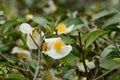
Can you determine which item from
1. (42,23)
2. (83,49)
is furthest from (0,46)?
(83,49)

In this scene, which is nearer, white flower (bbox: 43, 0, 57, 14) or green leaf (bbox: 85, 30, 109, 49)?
green leaf (bbox: 85, 30, 109, 49)

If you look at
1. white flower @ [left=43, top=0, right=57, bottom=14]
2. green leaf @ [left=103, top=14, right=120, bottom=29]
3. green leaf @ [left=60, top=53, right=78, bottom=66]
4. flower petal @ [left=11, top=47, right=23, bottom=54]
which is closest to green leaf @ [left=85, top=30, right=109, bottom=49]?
green leaf @ [left=60, top=53, right=78, bottom=66]

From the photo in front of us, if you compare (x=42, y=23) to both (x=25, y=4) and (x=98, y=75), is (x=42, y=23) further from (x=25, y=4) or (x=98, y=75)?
(x=25, y=4)

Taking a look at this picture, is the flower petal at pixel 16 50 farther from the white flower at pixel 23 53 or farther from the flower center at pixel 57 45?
the flower center at pixel 57 45

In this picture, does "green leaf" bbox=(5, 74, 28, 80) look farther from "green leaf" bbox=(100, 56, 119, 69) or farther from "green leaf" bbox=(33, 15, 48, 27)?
"green leaf" bbox=(33, 15, 48, 27)

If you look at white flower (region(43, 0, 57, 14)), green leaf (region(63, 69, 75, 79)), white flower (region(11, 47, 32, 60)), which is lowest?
white flower (region(43, 0, 57, 14))

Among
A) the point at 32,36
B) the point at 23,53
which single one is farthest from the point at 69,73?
the point at 23,53

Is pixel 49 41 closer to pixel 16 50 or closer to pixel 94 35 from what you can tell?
pixel 94 35
